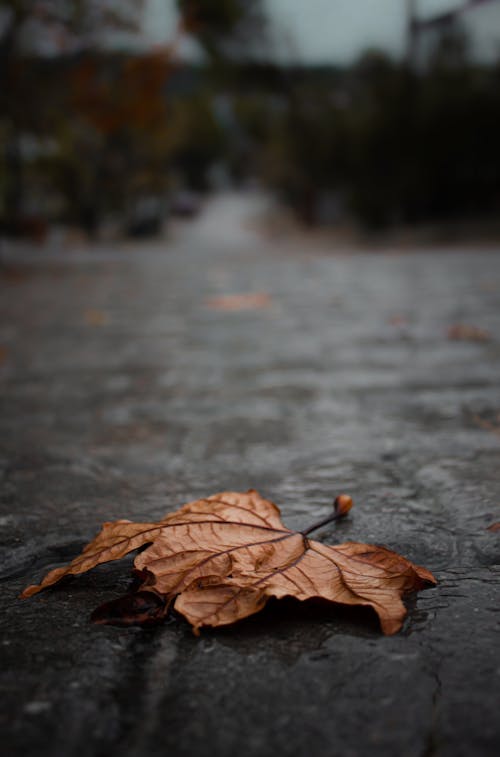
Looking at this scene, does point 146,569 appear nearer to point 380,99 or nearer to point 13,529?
point 13,529

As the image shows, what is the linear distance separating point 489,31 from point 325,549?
11941mm

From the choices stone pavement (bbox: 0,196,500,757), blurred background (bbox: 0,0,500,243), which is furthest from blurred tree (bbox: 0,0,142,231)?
stone pavement (bbox: 0,196,500,757)

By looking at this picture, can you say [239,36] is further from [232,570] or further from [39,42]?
[232,570]

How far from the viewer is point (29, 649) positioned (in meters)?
0.88

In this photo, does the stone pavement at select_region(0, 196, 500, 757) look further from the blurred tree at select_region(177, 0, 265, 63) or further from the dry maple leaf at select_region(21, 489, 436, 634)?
the blurred tree at select_region(177, 0, 265, 63)

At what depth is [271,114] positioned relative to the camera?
A: 2098 cm

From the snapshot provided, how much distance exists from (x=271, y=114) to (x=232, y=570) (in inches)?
849

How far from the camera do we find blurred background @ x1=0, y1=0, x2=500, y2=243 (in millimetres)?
8586

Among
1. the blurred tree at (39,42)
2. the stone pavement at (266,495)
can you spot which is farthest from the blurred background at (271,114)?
the stone pavement at (266,495)

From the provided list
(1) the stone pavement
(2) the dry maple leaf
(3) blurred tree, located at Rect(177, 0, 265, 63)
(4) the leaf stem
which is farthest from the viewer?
(3) blurred tree, located at Rect(177, 0, 265, 63)

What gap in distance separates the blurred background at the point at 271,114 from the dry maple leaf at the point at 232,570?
6.57 m

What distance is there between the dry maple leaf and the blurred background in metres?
6.57

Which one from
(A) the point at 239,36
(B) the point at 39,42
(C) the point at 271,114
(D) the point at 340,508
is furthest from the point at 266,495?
(C) the point at 271,114

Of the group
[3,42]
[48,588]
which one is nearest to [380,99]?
[3,42]
